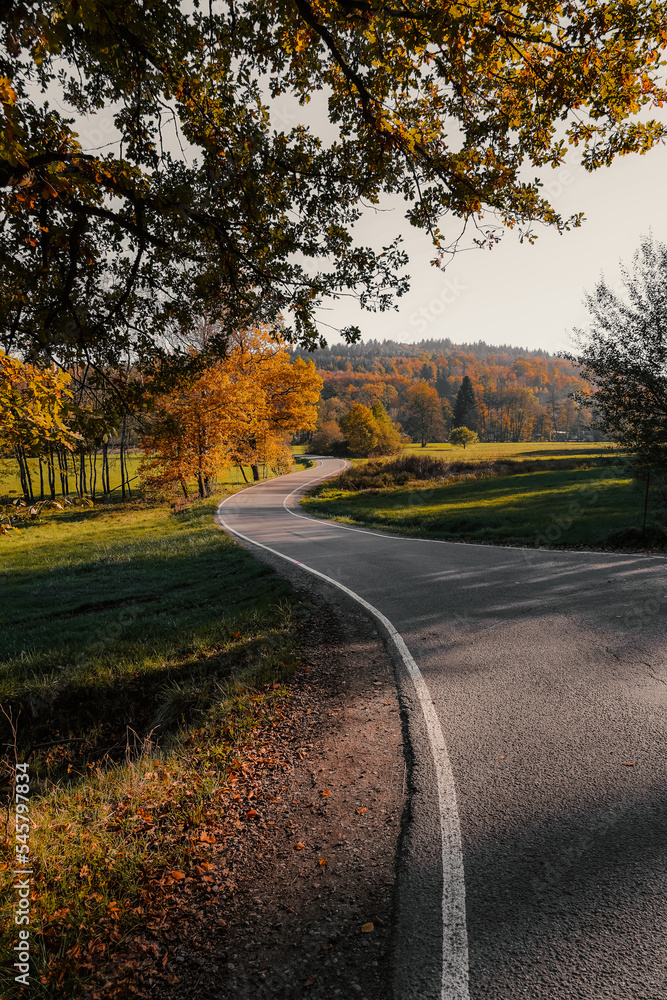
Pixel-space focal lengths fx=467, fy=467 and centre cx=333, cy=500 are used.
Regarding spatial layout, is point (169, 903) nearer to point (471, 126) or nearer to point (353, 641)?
point (353, 641)

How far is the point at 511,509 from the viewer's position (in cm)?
2128

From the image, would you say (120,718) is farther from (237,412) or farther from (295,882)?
(237,412)

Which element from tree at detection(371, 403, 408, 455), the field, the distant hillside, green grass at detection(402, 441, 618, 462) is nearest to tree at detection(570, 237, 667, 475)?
the field

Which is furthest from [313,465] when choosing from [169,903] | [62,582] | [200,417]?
[169,903]

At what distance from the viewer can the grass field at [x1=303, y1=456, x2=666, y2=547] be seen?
1509cm

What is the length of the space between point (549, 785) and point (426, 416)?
327 ft

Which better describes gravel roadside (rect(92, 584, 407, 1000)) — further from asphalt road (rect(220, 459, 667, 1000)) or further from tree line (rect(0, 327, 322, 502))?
tree line (rect(0, 327, 322, 502))

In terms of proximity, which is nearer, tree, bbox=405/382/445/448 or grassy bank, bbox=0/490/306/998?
grassy bank, bbox=0/490/306/998

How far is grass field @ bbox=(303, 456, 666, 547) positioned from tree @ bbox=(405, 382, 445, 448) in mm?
Answer: 65929

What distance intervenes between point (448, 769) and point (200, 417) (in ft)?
89.6

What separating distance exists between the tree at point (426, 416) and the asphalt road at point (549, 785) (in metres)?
92.5

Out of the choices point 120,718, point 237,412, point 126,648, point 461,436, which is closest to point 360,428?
point 461,436

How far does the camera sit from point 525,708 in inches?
198

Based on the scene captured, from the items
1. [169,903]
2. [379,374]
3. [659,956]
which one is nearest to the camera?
[659,956]
